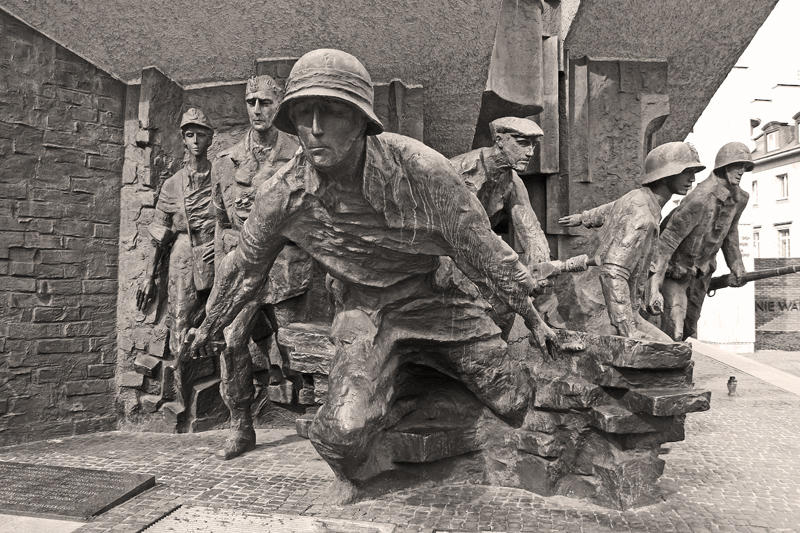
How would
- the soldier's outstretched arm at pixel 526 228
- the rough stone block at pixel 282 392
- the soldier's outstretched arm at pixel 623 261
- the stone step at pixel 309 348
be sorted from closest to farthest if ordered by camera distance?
the soldier's outstretched arm at pixel 623 261, the stone step at pixel 309 348, the soldier's outstretched arm at pixel 526 228, the rough stone block at pixel 282 392

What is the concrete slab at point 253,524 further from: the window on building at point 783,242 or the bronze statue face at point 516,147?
the window on building at point 783,242

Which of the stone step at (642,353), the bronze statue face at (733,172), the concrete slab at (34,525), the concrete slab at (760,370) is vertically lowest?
the concrete slab at (34,525)

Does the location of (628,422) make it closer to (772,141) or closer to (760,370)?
(760,370)

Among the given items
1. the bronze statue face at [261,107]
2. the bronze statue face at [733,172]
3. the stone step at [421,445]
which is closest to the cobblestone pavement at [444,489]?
the stone step at [421,445]

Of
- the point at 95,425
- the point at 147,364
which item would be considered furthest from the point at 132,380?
the point at 95,425

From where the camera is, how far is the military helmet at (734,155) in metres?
5.87

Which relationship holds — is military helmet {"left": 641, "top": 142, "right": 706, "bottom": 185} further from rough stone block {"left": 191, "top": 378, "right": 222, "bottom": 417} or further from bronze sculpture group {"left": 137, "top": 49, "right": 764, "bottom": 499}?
rough stone block {"left": 191, "top": 378, "right": 222, "bottom": 417}

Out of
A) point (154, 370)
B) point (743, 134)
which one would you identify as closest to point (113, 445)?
point (154, 370)

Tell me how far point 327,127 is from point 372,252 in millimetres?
887

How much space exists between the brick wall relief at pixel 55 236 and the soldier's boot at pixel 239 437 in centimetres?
171

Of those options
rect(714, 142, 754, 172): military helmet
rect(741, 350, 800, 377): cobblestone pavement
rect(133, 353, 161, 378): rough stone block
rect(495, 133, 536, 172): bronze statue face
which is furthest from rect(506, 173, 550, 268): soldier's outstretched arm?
rect(741, 350, 800, 377): cobblestone pavement

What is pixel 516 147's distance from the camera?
4.75 m

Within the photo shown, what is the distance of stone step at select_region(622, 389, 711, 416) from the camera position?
11.0 feet

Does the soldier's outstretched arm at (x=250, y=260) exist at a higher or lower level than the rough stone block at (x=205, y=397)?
higher
